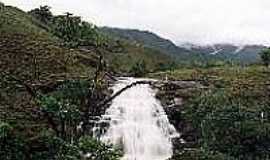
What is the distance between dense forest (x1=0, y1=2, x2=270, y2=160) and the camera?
52.6 meters

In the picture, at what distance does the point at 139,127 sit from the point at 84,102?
705 centimetres

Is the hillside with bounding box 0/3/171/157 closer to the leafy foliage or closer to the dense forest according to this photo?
the dense forest

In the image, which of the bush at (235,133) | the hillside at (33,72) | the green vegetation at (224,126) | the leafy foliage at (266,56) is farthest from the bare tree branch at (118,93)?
the leafy foliage at (266,56)

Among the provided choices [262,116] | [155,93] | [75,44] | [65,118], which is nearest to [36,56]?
[75,44]

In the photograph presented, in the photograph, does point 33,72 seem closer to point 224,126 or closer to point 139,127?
point 139,127

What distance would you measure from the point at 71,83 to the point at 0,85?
1175cm

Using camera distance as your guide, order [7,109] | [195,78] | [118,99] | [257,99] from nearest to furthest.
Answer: [7,109] < [118,99] < [257,99] < [195,78]

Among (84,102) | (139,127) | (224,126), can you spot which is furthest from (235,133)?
(84,102)

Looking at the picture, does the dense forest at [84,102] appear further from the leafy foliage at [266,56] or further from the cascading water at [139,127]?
the leafy foliage at [266,56]

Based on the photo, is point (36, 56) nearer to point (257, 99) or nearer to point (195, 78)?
point (195, 78)

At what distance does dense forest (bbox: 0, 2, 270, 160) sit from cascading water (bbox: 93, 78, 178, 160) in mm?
1199

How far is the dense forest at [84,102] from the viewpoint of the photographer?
52.6 meters

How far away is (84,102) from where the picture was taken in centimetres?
6581

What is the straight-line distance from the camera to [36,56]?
87438 millimetres
